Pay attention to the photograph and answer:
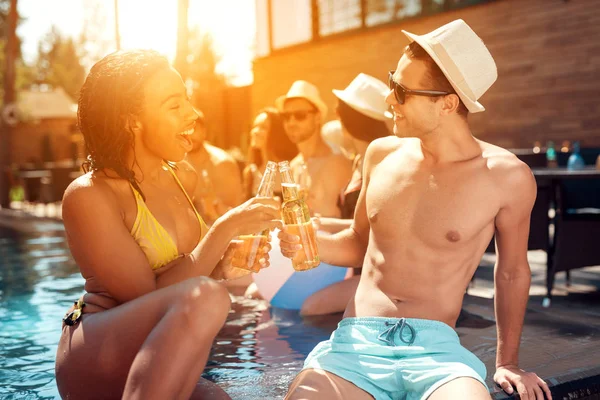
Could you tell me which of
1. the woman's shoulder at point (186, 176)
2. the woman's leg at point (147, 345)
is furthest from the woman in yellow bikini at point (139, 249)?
the woman's shoulder at point (186, 176)

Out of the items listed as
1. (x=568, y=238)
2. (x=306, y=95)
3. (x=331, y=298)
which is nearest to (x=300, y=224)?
(x=331, y=298)

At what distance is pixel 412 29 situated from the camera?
47.3 ft

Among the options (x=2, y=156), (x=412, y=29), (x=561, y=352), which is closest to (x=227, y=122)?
(x=2, y=156)

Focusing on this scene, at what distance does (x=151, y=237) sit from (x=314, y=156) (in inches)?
136

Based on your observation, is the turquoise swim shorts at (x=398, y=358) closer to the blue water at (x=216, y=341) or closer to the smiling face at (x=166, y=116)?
the blue water at (x=216, y=341)

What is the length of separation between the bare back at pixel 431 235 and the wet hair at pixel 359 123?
88.4 inches

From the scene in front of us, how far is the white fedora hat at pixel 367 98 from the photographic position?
4.94 m

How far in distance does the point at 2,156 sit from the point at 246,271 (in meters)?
20.8

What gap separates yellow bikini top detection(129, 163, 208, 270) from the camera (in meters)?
2.50

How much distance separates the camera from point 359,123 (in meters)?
5.05

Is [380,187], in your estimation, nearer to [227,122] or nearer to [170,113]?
[170,113]

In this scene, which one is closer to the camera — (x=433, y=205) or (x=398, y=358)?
(x=398, y=358)

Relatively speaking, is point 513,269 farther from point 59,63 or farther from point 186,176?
point 59,63

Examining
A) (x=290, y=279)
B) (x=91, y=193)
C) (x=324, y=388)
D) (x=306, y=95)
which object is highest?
(x=306, y=95)
